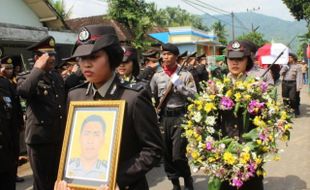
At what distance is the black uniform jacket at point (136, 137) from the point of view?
7.44 feet

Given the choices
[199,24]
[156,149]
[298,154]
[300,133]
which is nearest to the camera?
[156,149]

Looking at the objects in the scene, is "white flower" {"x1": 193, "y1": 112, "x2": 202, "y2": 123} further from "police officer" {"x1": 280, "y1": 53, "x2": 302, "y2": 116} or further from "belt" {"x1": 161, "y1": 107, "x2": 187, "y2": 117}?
"police officer" {"x1": 280, "y1": 53, "x2": 302, "y2": 116}

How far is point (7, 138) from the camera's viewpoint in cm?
394

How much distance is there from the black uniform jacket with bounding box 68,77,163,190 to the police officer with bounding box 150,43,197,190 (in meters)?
3.18

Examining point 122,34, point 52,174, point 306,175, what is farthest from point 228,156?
point 122,34

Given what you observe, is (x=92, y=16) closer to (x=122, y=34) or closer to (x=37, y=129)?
(x=122, y=34)

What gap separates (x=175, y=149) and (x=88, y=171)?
3538 millimetres

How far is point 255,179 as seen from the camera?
12.5 ft

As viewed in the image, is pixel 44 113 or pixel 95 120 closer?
pixel 95 120

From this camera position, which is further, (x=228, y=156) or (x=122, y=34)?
(x=122, y=34)

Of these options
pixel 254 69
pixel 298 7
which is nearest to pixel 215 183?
pixel 254 69

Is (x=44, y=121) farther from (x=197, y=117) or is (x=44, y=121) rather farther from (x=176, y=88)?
(x=176, y=88)

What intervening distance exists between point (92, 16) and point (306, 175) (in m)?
29.7

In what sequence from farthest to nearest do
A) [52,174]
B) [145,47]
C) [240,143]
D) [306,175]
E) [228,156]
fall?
1. [145,47]
2. [306,175]
3. [52,174]
4. [240,143]
5. [228,156]
